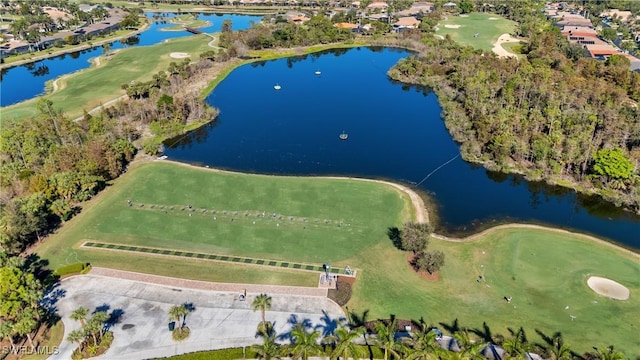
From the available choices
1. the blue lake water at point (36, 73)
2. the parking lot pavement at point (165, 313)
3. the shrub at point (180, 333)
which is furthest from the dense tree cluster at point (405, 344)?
the blue lake water at point (36, 73)

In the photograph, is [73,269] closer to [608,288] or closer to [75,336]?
[75,336]

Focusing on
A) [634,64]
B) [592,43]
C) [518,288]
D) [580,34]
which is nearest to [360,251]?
[518,288]

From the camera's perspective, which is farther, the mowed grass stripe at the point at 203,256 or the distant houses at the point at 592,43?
the distant houses at the point at 592,43

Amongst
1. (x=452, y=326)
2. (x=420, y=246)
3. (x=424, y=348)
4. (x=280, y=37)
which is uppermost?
(x=280, y=37)

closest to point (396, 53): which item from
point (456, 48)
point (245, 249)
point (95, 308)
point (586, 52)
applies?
point (456, 48)

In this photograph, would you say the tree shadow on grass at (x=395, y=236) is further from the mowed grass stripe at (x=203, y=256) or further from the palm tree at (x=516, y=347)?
the palm tree at (x=516, y=347)

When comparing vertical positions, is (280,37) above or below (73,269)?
above

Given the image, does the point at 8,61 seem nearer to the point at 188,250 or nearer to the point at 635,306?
the point at 188,250
